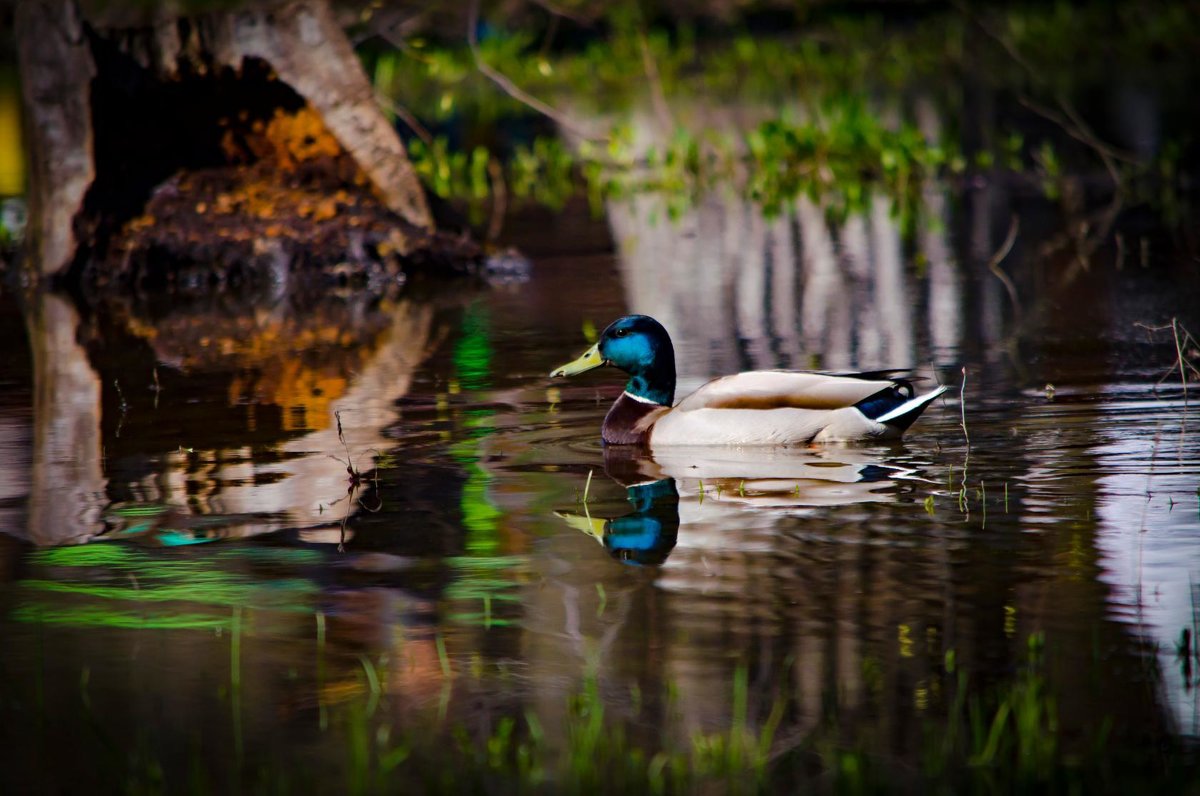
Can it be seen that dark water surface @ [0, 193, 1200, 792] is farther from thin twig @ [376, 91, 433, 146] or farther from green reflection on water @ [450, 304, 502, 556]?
thin twig @ [376, 91, 433, 146]

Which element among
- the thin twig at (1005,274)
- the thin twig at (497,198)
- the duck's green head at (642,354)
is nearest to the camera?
the duck's green head at (642,354)

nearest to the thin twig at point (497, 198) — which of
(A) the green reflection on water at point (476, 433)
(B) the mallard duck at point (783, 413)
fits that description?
(A) the green reflection on water at point (476, 433)

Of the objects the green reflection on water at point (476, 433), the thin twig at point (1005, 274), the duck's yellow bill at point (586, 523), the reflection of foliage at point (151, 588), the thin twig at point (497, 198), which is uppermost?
the thin twig at point (497, 198)

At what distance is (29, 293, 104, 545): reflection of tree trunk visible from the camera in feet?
24.3

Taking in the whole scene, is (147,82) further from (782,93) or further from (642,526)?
(782,93)

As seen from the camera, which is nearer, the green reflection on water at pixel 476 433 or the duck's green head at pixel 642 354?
the green reflection on water at pixel 476 433

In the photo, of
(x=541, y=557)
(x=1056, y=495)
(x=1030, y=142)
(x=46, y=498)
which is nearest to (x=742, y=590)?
(x=541, y=557)

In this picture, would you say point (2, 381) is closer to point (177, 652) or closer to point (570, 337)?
point (570, 337)

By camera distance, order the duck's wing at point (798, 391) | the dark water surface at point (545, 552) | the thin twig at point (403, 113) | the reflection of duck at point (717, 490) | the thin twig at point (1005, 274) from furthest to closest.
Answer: the thin twig at point (403, 113)
the thin twig at point (1005, 274)
the duck's wing at point (798, 391)
the reflection of duck at point (717, 490)
the dark water surface at point (545, 552)

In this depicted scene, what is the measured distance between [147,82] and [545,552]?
8841 mm

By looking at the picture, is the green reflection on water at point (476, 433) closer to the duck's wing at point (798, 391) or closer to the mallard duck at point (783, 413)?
the mallard duck at point (783, 413)

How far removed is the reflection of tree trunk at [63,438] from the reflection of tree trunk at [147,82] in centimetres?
134

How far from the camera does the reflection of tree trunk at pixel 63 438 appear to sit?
7.42m

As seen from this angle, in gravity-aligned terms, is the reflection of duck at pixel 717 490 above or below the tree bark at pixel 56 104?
below
